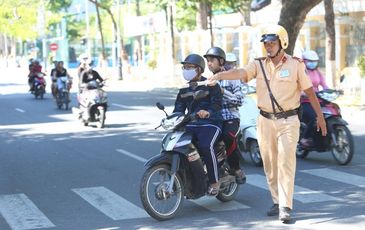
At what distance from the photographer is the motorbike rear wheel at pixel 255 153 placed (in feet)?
36.1

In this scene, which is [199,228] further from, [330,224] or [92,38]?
[92,38]

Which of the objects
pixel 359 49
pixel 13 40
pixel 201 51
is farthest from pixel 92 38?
pixel 359 49

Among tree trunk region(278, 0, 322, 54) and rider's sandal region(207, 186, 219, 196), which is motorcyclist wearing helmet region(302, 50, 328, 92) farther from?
tree trunk region(278, 0, 322, 54)

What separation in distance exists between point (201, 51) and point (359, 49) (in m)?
11.3

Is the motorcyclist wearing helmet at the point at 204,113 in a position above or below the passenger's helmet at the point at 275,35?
below

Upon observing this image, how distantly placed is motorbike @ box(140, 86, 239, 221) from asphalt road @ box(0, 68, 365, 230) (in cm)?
20

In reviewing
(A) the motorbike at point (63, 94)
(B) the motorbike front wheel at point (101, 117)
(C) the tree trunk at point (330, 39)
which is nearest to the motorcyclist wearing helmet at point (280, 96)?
(B) the motorbike front wheel at point (101, 117)

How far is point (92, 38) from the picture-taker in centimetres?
8775

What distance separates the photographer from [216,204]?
8.08 m

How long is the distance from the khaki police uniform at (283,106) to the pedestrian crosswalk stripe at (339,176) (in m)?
2.43

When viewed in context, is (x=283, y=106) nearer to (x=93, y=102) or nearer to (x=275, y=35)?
(x=275, y=35)

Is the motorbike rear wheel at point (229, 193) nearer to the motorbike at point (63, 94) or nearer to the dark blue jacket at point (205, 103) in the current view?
the dark blue jacket at point (205, 103)

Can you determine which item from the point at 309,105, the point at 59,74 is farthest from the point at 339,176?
the point at 59,74

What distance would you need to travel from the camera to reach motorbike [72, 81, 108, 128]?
57.2ft
